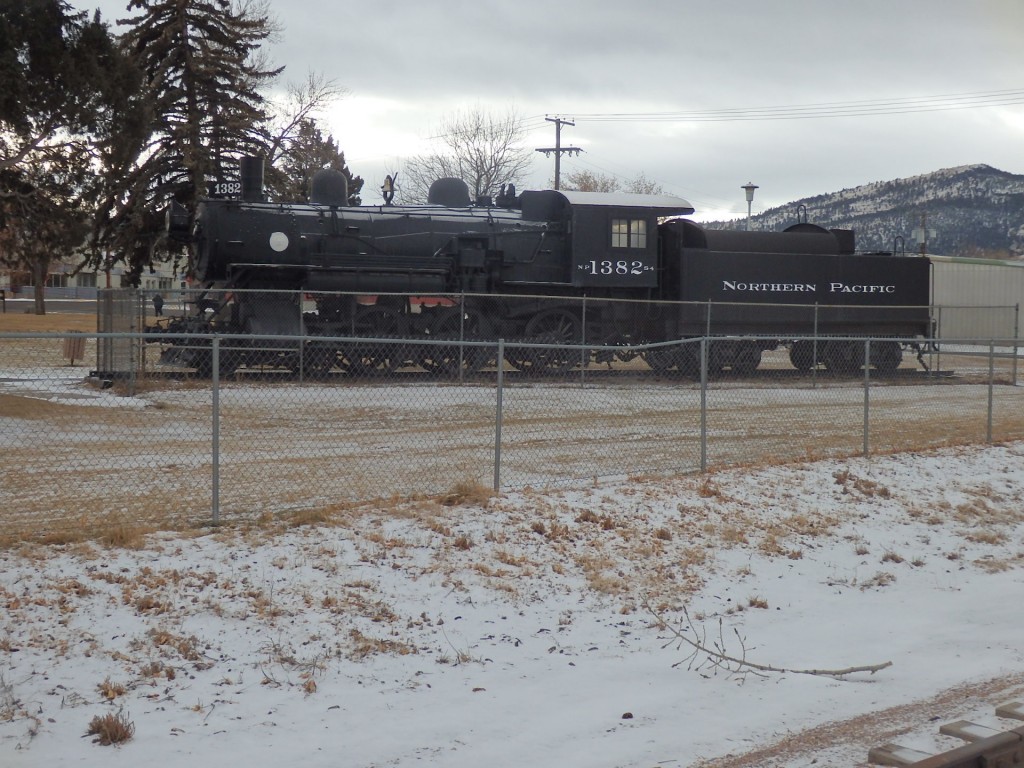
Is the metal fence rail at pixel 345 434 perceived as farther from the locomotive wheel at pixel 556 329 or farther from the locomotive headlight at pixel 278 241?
the locomotive headlight at pixel 278 241

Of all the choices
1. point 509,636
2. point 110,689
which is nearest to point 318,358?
point 509,636

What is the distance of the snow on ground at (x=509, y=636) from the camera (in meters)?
5.19

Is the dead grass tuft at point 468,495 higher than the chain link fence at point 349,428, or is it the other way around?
the chain link fence at point 349,428

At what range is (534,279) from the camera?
22.5 metres

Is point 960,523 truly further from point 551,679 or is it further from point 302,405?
point 302,405

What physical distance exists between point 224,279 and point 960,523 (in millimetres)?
15209

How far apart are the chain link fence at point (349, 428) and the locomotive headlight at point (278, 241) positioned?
9.73ft

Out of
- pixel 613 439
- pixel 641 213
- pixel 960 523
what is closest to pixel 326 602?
pixel 613 439

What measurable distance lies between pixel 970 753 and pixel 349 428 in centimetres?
817

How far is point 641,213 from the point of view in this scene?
75.0 ft

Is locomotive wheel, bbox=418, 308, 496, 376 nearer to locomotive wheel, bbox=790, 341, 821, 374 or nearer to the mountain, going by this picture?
locomotive wheel, bbox=790, 341, 821, 374

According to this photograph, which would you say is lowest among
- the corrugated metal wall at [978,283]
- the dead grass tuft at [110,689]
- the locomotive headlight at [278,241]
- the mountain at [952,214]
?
the dead grass tuft at [110,689]

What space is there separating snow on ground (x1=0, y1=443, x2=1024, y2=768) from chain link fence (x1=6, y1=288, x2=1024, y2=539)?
3.09 feet

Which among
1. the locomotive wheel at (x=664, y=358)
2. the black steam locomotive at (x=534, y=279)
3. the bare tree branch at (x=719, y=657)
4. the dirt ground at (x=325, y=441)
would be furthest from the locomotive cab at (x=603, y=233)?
the bare tree branch at (x=719, y=657)
